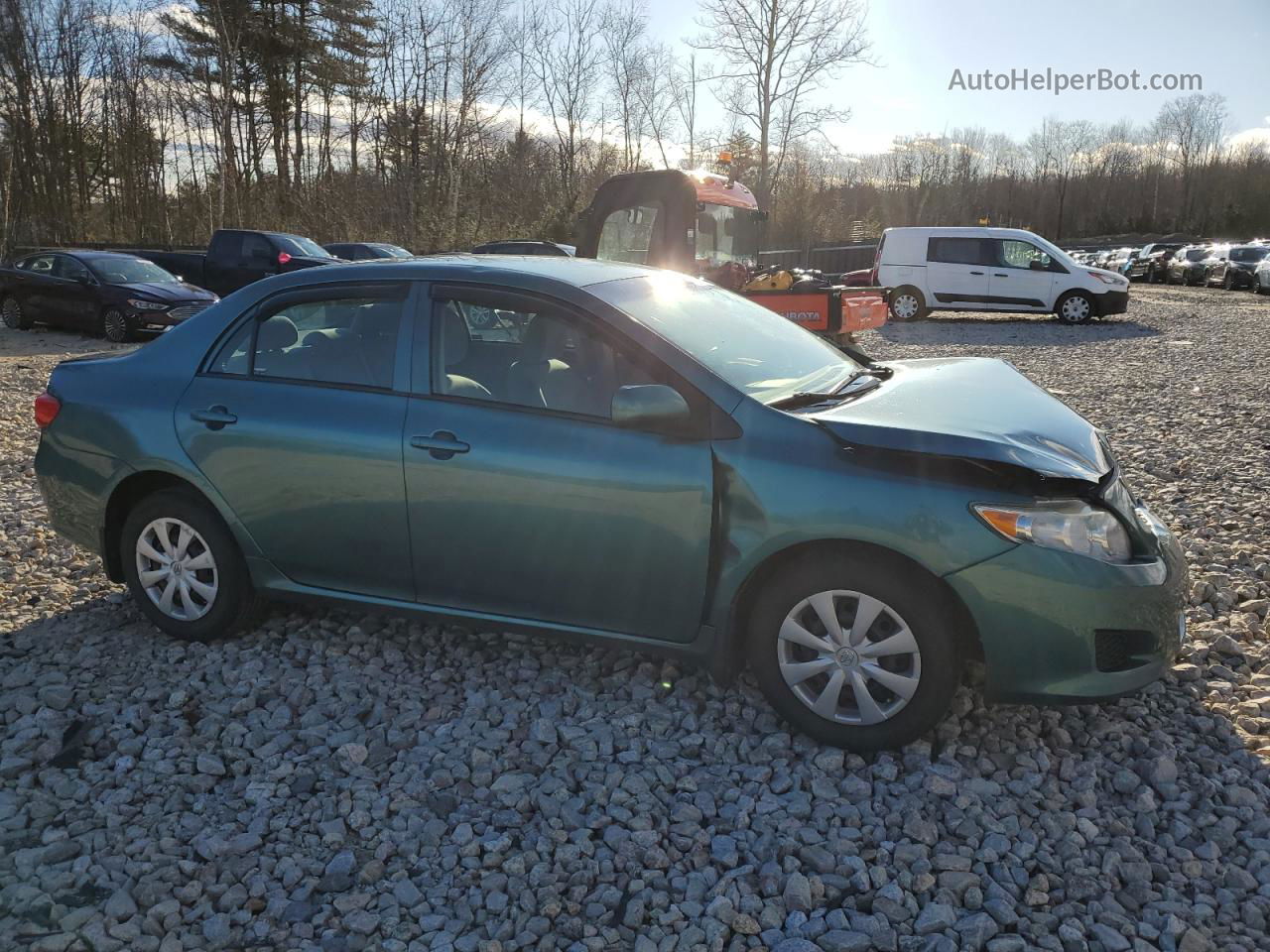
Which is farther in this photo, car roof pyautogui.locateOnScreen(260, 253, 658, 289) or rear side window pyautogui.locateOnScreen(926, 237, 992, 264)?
rear side window pyautogui.locateOnScreen(926, 237, 992, 264)

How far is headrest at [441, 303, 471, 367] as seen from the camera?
149 inches

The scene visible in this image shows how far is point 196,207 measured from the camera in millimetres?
38656

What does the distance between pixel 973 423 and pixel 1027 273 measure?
18375 mm

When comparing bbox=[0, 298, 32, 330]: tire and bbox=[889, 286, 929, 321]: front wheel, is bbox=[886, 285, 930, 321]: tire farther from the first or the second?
bbox=[0, 298, 32, 330]: tire

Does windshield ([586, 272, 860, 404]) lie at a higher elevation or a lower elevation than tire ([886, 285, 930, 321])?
lower

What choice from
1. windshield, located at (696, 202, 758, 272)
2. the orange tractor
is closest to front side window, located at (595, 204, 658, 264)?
the orange tractor

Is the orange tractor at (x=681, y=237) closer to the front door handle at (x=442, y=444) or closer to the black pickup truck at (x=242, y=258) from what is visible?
the black pickup truck at (x=242, y=258)

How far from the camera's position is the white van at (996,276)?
19.7 meters

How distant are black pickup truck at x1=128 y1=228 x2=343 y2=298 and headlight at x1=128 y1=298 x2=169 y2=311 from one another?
2.76 metres

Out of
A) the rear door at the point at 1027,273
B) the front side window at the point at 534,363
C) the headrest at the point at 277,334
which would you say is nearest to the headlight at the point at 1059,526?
the front side window at the point at 534,363

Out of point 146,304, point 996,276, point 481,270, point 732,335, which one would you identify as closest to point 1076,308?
point 996,276

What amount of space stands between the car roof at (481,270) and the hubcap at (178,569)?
Result: 1.19 metres

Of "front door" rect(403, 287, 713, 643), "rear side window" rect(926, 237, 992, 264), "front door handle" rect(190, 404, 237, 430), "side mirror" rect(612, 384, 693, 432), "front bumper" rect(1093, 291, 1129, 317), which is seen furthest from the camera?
"rear side window" rect(926, 237, 992, 264)

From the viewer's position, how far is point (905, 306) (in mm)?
20703
